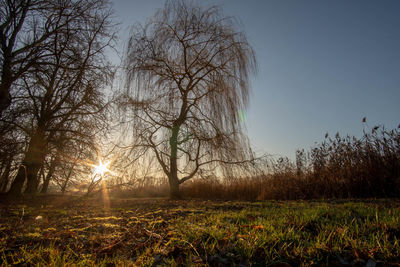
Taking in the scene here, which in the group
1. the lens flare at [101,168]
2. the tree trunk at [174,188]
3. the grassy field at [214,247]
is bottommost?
the grassy field at [214,247]

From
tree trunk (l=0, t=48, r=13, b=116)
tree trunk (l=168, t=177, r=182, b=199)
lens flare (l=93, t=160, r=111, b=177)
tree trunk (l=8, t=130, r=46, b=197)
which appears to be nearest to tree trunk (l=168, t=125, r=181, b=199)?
tree trunk (l=168, t=177, r=182, b=199)

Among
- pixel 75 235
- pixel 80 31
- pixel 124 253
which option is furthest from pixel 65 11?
pixel 124 253

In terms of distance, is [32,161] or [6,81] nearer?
[6,81]

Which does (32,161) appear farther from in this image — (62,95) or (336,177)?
(336,177)

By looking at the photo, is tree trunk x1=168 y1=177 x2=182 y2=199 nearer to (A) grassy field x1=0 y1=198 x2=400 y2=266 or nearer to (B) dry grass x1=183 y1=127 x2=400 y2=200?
(B) dry grass x1=183 y1=127 x2=400 y2=200

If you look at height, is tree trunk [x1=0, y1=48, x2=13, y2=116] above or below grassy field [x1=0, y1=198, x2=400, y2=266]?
above

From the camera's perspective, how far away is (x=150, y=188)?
1030 centimetres

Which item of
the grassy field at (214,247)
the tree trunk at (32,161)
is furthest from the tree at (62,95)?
the grassy field at (214,247)

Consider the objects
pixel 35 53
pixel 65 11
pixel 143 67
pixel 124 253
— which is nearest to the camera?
pixel 124 253

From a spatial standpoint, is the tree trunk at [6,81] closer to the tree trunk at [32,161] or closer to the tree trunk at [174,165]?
the tree trunk at [32,161]

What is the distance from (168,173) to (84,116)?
3.03 metres

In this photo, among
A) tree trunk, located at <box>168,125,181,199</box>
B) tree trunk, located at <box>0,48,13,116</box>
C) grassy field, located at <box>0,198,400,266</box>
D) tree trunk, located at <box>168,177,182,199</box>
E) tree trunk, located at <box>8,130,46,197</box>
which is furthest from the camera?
tree trunk, located at <box>168,177,182,199</box>

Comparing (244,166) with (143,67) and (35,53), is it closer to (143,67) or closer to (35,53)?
(143,67)

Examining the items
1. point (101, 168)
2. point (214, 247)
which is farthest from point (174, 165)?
point (214, 247)
